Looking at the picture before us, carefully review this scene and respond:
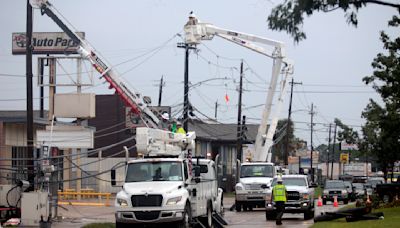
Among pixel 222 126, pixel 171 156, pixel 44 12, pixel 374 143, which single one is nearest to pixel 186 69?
pixel 44 12

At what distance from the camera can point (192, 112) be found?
58375 millimetres

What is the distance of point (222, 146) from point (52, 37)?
22.6 m

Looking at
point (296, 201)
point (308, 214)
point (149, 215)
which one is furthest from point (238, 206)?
point (149, 215)

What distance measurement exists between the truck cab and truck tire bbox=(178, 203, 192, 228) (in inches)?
625

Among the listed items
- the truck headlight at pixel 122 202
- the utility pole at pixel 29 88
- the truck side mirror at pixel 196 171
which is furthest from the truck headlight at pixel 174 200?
the utility pole at pixel 29 88

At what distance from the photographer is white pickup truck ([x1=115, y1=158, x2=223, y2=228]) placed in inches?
875

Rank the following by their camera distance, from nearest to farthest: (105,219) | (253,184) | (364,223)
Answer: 1. (364,223)
2. (105,219)
3. (253,184)

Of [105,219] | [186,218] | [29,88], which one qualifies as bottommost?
[105,219]

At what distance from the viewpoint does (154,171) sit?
2350 centimetres

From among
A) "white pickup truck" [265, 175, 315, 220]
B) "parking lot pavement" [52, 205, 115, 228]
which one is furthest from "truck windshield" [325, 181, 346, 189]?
"white pickup truck" [265, 175, 315, 220]

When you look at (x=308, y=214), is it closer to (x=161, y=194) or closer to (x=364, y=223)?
(x=364, y=223)

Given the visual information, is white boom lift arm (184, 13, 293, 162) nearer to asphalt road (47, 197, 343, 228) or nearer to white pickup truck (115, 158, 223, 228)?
asphalt road (47, 197, 343, 228)

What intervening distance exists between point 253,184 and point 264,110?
6933 millimetres

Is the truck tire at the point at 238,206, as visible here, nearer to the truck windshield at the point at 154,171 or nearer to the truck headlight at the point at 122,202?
the truck windshield at the point at 154,171
